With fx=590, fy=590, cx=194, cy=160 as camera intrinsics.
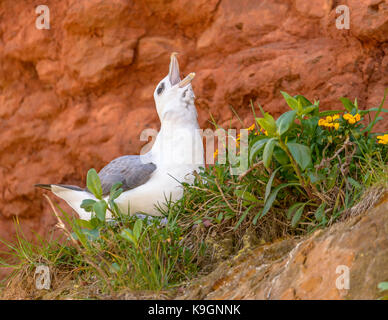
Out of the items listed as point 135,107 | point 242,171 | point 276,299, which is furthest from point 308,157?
point 135,107

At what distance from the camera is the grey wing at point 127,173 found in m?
3.45

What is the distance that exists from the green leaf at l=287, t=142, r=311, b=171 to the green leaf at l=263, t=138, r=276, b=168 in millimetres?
80

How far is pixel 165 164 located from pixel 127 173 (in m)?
0.24

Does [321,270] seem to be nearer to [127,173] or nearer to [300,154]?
[300,154]

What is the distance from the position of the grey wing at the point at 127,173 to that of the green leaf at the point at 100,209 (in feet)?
1.95

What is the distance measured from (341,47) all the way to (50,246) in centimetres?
260

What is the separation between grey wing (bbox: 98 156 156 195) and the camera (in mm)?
3449

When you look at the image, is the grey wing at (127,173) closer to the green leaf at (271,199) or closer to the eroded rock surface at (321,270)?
the green leaf at (271,199)

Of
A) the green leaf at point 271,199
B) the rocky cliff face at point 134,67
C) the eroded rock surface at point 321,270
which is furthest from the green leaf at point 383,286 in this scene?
the rocky cliff face at point 134,67

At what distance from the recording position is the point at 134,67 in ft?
17.2

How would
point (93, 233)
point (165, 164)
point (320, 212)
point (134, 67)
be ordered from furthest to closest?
point (134, 67) → point (165, 164) → point (93, 233) → point (320, 212)

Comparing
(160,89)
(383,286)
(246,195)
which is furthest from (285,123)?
(160,89)

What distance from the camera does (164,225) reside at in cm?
305
